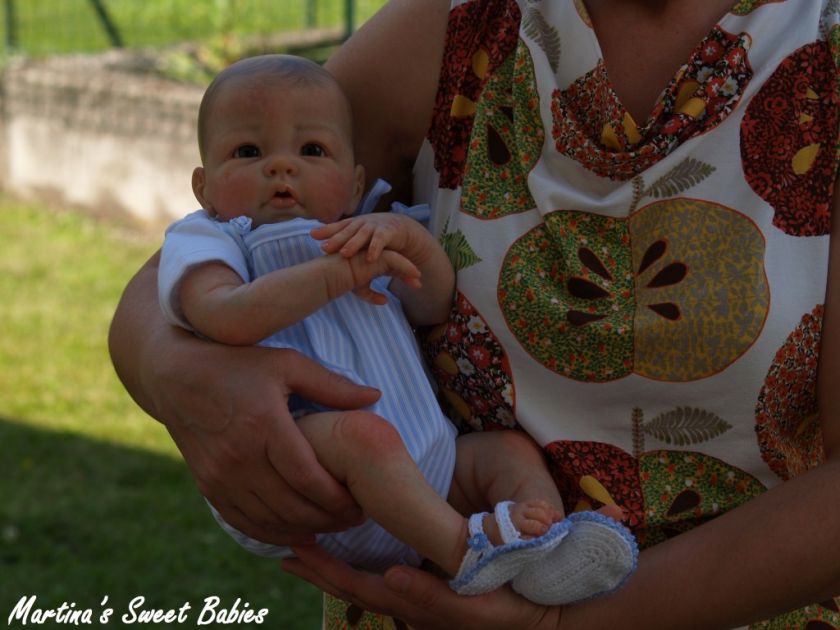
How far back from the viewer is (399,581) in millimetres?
1884

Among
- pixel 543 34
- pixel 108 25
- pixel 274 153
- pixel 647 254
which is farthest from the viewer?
pixel 108 25

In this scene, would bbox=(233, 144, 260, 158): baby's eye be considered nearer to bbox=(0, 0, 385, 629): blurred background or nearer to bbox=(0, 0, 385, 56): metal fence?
bbox=(0, 0, 385, 629): blurred background

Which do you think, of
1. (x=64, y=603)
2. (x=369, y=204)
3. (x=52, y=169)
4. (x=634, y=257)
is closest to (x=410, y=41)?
(x=369, y=204)

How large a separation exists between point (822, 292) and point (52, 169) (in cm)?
685

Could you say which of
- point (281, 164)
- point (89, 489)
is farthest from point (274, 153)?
point (89, 489)

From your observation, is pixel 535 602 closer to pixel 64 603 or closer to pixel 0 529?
pixel 64 603

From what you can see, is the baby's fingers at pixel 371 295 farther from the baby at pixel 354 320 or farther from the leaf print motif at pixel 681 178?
the leaf print motif at pixel 681 178

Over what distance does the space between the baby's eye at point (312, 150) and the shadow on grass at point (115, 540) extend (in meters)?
2.58

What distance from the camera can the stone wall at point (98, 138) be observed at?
7340mm

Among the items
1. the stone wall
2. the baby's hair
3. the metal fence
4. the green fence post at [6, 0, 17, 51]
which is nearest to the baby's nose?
the baby's hair

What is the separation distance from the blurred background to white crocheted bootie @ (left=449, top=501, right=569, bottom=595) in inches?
104

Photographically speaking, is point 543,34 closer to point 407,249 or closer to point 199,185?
point 407,249

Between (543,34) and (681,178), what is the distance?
0.34m

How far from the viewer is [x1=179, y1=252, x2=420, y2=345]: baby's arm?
1.90 meters
